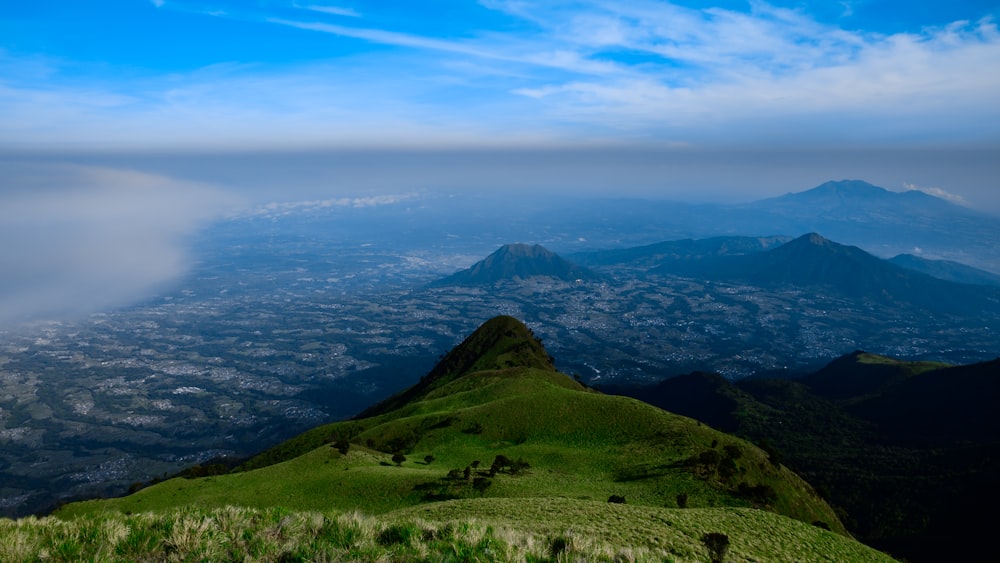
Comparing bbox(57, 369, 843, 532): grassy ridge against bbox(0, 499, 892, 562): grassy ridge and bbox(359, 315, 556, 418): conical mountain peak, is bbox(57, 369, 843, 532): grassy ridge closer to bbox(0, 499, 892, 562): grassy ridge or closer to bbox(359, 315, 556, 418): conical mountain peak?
bbox(0, 499, 892, 562): grassy ridge

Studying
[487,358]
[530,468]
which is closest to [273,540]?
[530,468]

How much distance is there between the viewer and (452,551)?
11672 mm

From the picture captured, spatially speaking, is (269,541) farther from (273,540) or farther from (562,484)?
(562,484)

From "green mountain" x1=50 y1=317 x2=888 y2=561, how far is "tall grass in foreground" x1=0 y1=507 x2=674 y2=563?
1533 mm

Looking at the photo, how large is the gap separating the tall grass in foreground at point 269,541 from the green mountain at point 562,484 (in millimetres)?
1533

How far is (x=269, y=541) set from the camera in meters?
12.1

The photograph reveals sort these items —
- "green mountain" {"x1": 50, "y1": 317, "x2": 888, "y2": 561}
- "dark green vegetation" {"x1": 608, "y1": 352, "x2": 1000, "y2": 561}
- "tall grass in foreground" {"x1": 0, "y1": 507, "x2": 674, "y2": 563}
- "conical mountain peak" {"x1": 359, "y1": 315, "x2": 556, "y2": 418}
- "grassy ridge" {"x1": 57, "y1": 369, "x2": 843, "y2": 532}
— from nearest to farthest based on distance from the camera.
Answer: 1. "tall grass in foreground" {"x1": 0, "y1": 507, "x2": 674, "y2": 563}
2. "green mountain" {"x1": 50, "y1": 317, "x2": 888, "y2": 561}
3. "grassy ridge" {"x1": 57, "y1": 369, "x2": 843, "y2": 532}
4. "dark green vegetation" {"x1": 608, "y1": 352, "x2": 1000, "y2": 561}
5. "conical mountain peak" {"x1": 359, "y1": 315, "x2": 556, "y2": 418}

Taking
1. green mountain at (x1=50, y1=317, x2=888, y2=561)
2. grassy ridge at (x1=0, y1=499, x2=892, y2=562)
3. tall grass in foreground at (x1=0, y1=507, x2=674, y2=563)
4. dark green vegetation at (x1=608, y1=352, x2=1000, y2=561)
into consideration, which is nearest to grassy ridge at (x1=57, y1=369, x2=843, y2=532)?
green mountain at (x1=50, y1=317, x2=888, y2=561)

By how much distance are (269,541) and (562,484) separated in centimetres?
3845

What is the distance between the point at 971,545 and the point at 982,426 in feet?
476

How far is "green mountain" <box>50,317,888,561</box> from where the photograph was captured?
23.6m

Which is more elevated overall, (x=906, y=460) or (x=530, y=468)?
(x=530, y=468)

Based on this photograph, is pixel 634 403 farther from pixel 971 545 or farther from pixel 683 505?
pixel 971 545

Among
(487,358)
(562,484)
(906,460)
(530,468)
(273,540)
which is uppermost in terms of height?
(273,540)
